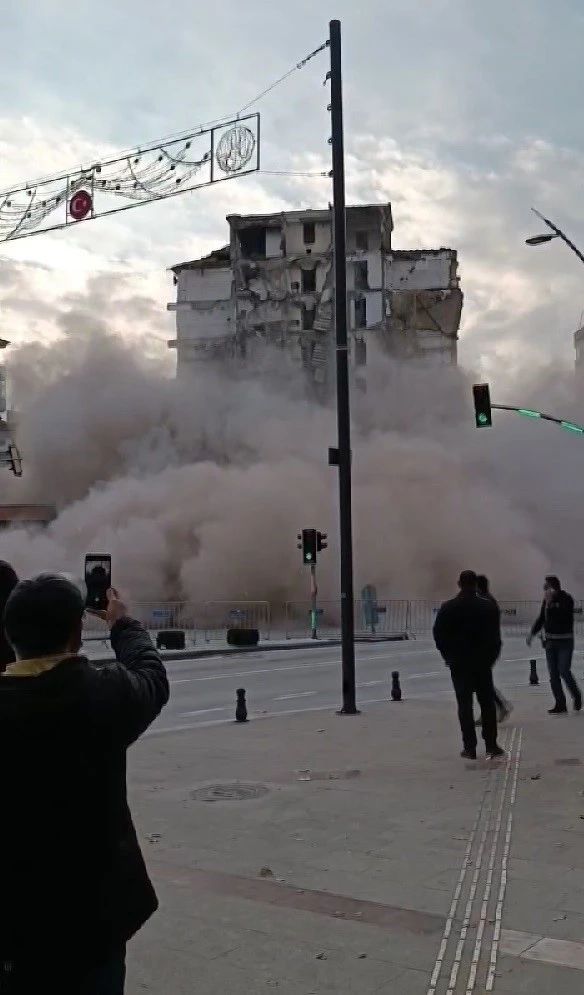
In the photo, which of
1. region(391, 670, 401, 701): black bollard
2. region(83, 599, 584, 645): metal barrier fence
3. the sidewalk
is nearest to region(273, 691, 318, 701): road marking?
region(391, 670, 401, 701): black bollard

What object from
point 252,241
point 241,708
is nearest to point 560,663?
point 241,708

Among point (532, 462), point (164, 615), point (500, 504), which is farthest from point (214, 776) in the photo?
point (532, 462)

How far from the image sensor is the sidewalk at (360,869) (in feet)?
13.7

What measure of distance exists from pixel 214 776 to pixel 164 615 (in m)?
22.4

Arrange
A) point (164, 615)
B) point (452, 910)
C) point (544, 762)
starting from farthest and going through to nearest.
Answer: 1. point (164, 615)
2. point (544, 762)
3. point (452, 910)

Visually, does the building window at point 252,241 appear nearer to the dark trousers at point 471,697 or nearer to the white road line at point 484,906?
the dark trousers at point 471,697

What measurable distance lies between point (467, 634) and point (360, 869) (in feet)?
12.5

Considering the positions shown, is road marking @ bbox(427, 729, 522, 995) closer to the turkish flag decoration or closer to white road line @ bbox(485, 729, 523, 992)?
white road line @ bbox(485, 729, 523, 992)

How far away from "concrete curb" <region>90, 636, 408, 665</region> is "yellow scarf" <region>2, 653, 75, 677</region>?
18.9 metres

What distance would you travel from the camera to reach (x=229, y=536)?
36.8 m

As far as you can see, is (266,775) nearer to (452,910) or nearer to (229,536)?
(452,910)

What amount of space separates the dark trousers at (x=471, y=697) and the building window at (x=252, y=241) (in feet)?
160

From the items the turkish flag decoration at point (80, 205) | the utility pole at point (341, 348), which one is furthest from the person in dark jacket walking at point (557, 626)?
the turkish flag decoration at point (80, 205)

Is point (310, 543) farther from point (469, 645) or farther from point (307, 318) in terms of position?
point (307, 318)
